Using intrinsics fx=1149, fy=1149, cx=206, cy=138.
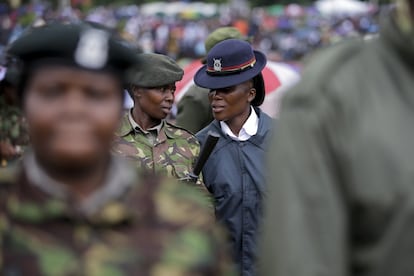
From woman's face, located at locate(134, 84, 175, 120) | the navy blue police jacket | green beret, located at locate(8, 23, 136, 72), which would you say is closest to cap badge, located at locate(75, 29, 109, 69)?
green beret, located at locate(8, 23, 136, 72)

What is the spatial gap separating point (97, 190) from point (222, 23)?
2788 cm

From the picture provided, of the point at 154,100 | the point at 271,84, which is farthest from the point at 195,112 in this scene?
the point at 271,84

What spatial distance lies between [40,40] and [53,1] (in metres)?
65.5

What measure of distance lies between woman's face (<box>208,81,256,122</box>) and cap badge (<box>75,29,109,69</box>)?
3.80m

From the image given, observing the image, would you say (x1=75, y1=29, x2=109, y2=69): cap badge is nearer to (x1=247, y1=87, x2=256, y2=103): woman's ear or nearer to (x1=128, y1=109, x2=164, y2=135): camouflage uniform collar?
(x1=128, y1=109, x2=164, y2=135): camouflage uniform collar

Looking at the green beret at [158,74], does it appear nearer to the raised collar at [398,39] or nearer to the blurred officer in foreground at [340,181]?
the raised collar at [398,39]

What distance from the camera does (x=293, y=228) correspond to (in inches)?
109

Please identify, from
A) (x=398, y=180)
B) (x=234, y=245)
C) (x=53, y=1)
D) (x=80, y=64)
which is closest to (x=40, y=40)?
(x=80, y=64)

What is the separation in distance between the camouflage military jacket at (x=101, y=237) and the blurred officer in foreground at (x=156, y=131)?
3172 mm

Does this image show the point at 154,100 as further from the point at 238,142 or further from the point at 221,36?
the point at 221,36

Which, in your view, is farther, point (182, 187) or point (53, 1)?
point (53, 1)

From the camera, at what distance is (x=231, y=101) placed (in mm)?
6965

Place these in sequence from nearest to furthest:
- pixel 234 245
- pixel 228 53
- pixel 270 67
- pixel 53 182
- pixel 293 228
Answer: pixel 293 228
pixel 53 182
pixel 234 245
pixel 228 53
pixel 270 67

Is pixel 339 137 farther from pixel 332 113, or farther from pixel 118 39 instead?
pixel 118 39
